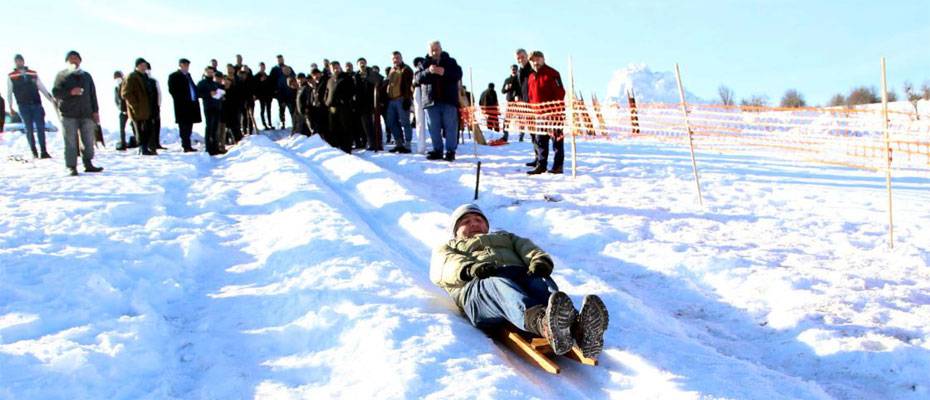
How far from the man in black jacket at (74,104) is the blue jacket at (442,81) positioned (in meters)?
5.41

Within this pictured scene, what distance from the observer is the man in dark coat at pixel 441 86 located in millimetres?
11539

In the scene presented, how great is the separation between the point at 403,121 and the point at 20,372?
11.3 m

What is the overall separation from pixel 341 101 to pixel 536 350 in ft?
38.5

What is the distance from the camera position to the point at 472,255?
4.38 m

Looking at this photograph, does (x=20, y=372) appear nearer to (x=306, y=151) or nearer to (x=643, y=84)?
(x=306, y=151)

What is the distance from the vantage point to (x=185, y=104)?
13.3 meters

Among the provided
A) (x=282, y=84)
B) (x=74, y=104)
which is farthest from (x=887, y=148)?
(x=282, y=84)

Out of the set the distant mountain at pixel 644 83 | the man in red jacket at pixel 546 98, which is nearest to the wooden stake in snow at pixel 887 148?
the man in red jacket at pixel 546 98

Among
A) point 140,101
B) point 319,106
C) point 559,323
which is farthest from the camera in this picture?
point 319,106

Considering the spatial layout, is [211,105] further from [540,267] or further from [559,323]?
[559,323]

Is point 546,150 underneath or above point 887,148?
above

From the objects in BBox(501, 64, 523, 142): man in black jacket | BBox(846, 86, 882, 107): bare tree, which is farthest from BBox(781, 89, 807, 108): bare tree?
BBox(501, 64, 523, 142): man in black jacket

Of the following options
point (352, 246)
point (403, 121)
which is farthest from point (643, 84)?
point (352, 246)

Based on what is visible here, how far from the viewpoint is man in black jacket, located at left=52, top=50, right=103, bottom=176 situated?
360 inches
